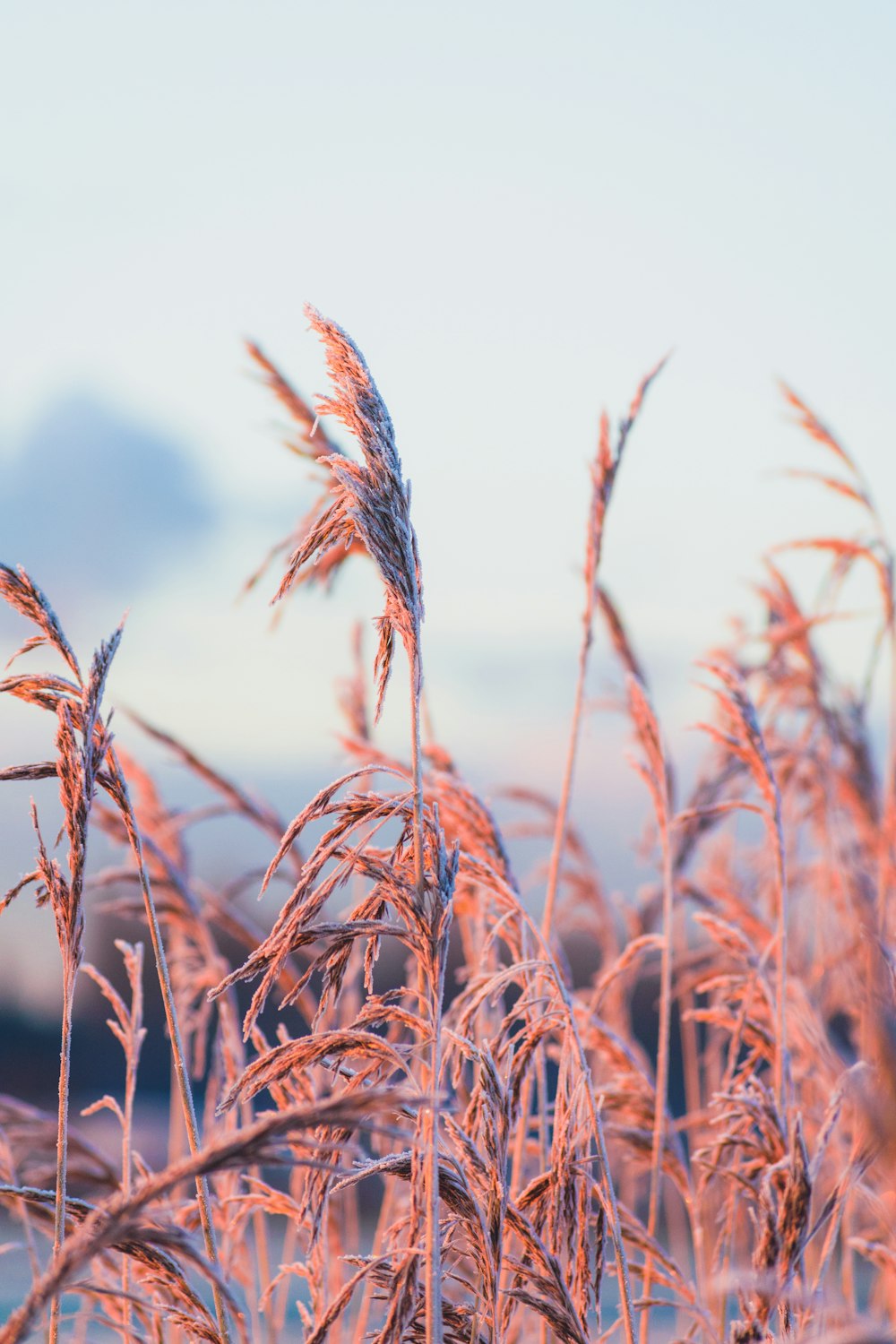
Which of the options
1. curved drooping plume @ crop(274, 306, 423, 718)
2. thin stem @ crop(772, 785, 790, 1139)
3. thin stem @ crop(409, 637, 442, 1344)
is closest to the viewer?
thin stem @ crop(409, 637, 442, 1344)

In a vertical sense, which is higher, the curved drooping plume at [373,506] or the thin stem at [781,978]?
the curved drooping plume at [373,506]

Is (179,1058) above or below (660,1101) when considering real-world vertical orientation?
above

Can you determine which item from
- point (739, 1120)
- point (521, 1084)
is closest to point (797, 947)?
point (739, 1120)

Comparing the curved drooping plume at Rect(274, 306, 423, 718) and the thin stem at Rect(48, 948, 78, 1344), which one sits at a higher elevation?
the curved drooping plume at Rect(274, 306, 423, 718)

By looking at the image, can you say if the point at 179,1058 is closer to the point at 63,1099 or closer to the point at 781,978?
the point at 63,1099

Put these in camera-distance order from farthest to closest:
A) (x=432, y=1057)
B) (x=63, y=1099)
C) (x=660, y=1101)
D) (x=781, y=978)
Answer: (x=660, y=1101) < (x=781, y=978) < (x=63, y=1099) < (x=432, y=1057)

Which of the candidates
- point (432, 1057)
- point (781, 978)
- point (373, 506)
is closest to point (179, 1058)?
point (432, 1057)

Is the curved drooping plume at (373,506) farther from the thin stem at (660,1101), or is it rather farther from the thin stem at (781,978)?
the thin stem at (660,1101)

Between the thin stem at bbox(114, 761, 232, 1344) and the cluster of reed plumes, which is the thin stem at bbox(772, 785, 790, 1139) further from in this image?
the thin stem at bbox(114, 761, 232, 1344)

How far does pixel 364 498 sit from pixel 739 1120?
1529 mm

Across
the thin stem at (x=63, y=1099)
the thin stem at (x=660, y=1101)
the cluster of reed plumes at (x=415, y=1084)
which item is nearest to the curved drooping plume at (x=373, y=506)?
the cluster of reed plumes at (x=415, y=1084)

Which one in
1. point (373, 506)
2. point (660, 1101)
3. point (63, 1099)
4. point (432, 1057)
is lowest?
point (660, 1101)

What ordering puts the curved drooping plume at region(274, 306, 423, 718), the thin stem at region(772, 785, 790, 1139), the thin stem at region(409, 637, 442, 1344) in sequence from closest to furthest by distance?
the thin stem at region(409, 637, 442, 1344), the curved drooping plume at region(274, 306, 423, 718), the thin stem at region(772, 785, 790, 1139)

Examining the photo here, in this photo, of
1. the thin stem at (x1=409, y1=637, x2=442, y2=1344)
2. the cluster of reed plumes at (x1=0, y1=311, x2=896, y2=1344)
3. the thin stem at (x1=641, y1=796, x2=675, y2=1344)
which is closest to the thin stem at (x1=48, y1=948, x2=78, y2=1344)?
the cluster of reed plumes at (x1=0, y1=311, x2=896, y2=1344)
